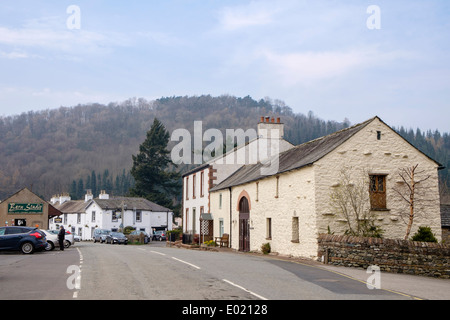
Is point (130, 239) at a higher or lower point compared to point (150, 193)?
lower

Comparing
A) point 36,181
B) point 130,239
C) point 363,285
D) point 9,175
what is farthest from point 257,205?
point 36,181

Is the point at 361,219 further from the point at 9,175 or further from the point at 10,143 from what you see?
the point at 10,143

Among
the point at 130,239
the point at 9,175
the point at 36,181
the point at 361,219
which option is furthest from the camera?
the point at 36,181

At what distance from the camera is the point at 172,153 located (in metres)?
92.6

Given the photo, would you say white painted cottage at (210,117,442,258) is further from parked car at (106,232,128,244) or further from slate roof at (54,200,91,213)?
slate roof at (54,200,91,213)

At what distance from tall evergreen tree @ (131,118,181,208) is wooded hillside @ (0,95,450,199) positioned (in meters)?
39.5

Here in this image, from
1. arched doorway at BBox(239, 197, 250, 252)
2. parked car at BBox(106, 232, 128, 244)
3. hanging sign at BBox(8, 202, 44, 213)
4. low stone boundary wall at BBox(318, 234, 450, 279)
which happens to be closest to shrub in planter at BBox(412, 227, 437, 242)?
low stone boundary wall at BBox(318, 234, 450, 279)

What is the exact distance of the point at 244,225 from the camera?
1277 inches

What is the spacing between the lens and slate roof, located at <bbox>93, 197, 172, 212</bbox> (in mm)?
71938

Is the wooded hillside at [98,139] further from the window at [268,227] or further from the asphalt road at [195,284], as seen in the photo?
the asphalt road at [195,284]

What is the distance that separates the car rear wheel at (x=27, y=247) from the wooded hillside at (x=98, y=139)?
102 meters

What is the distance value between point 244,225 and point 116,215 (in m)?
43.3
